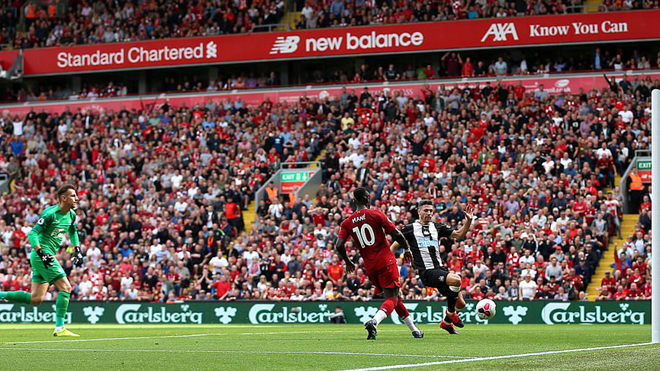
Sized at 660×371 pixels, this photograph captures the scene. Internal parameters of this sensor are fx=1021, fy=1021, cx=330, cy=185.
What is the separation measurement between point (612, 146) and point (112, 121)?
20958mm

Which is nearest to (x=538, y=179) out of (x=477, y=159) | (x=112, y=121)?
(x=477, y=159)

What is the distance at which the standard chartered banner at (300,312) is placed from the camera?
24281 millimetres

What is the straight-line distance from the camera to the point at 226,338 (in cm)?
1543

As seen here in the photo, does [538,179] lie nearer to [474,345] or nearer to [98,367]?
[474,345]

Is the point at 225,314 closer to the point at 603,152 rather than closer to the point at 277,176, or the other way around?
the point at 277,176

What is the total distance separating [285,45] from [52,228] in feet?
95.4

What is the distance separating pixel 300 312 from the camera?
26.9 m

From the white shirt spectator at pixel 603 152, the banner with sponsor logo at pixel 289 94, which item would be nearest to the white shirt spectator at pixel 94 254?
the banner with sponsor logo at pixel 289 94

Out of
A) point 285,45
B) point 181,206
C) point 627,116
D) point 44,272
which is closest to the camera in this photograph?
point 44,272

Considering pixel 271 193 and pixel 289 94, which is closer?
pixel 271 193

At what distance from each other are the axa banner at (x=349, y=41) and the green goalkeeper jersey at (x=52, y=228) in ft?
90.7

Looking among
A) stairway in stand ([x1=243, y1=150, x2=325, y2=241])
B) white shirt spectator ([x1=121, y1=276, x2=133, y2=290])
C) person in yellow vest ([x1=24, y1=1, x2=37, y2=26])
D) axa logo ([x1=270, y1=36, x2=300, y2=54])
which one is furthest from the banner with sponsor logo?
white shirt spectator ([x1=121, y1=276, x2=133, y2=290])

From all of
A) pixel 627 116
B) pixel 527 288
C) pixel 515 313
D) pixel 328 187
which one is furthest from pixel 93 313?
pixel 627 116

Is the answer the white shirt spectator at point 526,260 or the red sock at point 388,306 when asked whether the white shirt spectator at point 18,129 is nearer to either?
the white shirt spectator at point 526,260
